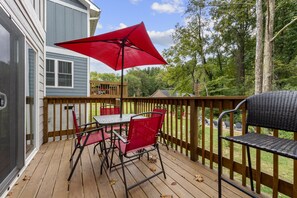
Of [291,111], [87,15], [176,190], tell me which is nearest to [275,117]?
[291,111]

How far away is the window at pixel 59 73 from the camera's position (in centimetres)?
733

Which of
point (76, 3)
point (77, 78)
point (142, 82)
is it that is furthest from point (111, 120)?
point (142, 82)

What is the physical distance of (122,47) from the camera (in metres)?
2.70

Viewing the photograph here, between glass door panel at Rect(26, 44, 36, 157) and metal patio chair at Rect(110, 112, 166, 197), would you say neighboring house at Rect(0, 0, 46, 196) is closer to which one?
glass door panel at Rect(26, 44, 36, 157)

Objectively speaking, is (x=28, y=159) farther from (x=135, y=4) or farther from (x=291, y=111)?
(x=135, y=4)

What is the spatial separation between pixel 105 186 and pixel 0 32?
208 centimetres

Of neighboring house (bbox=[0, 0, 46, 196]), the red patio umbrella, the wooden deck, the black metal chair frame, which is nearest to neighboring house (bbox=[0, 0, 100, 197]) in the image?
neighboring house (bbox=[0, 0, 46, 196])

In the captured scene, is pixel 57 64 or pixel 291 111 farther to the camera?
pixel 57 64

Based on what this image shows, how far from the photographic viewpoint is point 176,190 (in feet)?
6.41

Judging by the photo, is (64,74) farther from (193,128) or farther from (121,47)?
(193,128)

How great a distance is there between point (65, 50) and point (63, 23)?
1.21 m

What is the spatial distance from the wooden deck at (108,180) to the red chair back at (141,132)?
505 mm

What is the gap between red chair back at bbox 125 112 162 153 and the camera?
1892mm

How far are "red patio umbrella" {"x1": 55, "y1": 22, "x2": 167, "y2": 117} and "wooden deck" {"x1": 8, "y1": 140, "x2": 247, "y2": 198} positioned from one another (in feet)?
3.77
